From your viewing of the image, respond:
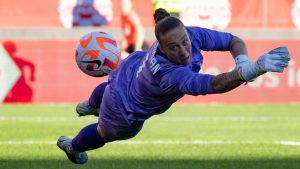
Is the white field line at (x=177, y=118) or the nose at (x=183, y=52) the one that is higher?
the nose at (x=183, y=52)

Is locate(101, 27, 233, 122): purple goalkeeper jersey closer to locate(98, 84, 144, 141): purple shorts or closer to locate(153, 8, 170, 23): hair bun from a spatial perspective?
locate(98, 84, 144, 141): purple shorts

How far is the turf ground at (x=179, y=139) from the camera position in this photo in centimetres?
1006

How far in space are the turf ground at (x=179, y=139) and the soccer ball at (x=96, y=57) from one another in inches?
42.3

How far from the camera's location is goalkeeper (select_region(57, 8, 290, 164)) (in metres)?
7.03

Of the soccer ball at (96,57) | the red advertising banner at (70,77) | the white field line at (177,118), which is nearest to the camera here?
the soccer ball at (96,57)

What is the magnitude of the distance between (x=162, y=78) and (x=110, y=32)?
11915 millimetres

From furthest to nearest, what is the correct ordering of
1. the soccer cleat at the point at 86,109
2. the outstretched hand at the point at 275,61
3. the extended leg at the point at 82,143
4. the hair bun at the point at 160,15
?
the soccer cleat at the point at 86,109, the extended leg at the point at 82,143, the hair bun at the point at 160,15, the outstretched hand at the point at 275,61

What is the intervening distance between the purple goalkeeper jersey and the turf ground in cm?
137

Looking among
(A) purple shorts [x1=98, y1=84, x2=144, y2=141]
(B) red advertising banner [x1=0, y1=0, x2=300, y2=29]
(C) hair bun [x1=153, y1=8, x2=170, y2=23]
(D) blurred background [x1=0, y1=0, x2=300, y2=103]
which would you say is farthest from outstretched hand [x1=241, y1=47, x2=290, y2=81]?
(B) red advertising banner [x1=0, y1=0, x2=300, y2=29]

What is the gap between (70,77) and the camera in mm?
18953

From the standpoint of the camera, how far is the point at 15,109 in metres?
17.4

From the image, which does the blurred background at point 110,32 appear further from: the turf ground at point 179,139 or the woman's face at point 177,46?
the woman's face at point 177,46

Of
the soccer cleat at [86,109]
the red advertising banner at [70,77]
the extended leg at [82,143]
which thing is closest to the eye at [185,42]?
the extended leg at [82,143]

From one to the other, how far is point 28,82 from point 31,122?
365 cm
